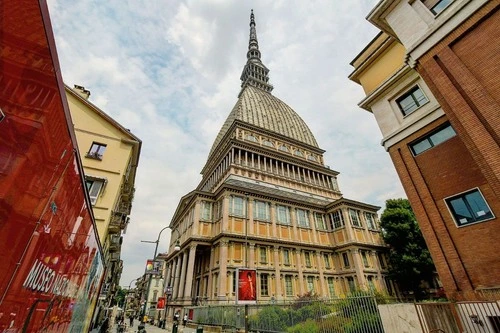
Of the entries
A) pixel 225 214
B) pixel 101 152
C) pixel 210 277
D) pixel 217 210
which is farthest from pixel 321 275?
pixel 101 152

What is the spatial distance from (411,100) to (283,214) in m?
21.3

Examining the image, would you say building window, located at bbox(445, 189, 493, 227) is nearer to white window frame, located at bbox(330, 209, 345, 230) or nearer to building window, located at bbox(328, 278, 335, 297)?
white window frame, located at bbox(330, 209, 345, 230)

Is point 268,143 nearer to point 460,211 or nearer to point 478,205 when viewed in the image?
point 460,211

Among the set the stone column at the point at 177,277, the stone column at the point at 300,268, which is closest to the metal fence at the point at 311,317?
the stone column at the point at 177,277

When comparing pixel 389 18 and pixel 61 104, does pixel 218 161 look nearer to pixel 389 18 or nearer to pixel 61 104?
pixel 389 18

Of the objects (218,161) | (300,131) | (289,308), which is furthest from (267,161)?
(289,308)

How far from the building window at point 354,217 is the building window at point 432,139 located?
2160 centimetres

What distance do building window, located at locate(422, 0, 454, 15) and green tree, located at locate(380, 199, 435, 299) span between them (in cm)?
2675

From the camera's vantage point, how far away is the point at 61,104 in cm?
314

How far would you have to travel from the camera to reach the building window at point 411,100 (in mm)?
14280

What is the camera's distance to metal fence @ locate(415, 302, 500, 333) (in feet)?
28.4

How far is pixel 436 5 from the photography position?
11438 millimetres

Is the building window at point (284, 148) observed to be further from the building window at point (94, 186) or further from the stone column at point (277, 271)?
the building window at point (94, 186)

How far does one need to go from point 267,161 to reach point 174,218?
19.9 meters
